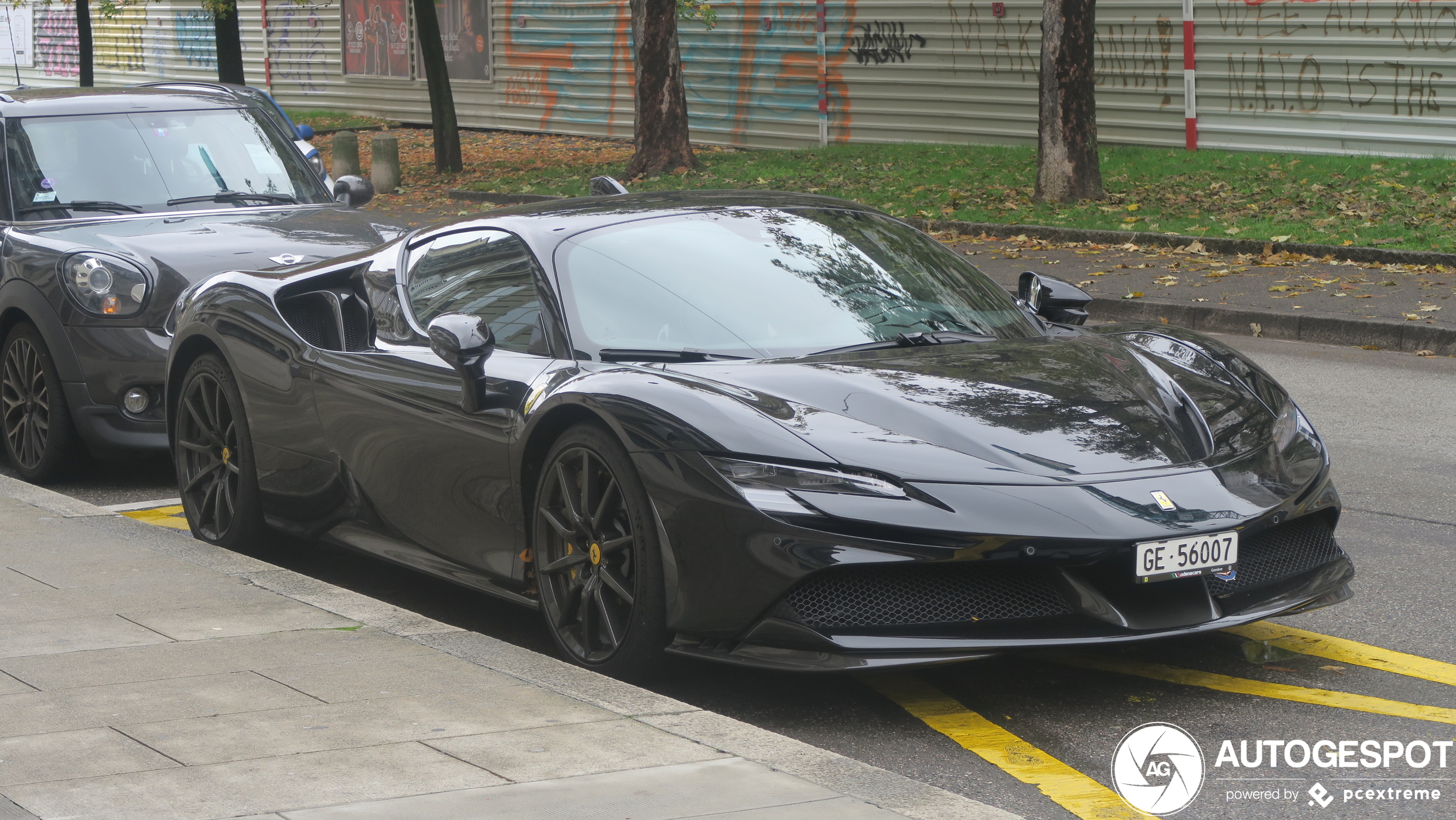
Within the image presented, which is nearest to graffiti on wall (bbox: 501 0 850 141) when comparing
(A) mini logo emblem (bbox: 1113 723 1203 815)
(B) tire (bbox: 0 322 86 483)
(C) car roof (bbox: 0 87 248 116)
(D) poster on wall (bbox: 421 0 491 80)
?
(D) poster on wall (bbox: 421 0 491 80)

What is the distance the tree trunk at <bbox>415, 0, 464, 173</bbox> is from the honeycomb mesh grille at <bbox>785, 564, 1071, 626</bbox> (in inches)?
804

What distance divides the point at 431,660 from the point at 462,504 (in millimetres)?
732

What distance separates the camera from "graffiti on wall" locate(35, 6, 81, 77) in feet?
147

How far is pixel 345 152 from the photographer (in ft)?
81.0

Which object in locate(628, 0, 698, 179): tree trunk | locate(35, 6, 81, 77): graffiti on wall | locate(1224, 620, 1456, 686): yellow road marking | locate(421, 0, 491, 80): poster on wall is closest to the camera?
locate(1224, 620, 1456, 686): yellow road marking

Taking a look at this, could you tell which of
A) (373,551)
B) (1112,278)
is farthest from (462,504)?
(1112,278)

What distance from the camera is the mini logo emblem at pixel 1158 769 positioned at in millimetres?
3656

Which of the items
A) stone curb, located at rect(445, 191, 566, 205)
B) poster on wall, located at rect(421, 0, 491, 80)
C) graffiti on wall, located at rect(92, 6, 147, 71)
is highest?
graffiti on wall, located at rect(92, 6, 147, 71)

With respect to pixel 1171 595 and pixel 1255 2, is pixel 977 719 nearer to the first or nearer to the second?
pixel 1171 595

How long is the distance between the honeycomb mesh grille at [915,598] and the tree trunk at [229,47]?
23.4 meters

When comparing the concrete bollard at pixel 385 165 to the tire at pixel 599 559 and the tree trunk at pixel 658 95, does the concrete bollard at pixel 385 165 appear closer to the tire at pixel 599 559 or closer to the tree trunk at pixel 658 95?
the tree trunk at pixel 658 95

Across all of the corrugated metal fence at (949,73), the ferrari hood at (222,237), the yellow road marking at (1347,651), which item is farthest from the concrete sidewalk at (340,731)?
the corrugated metal fence at (949,73)

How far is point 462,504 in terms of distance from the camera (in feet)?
16.6

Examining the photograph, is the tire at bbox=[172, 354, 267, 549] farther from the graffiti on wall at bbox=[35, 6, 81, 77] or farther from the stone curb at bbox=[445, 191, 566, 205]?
the graffiti on wall at bbox=[35, 6, 81, 77]
